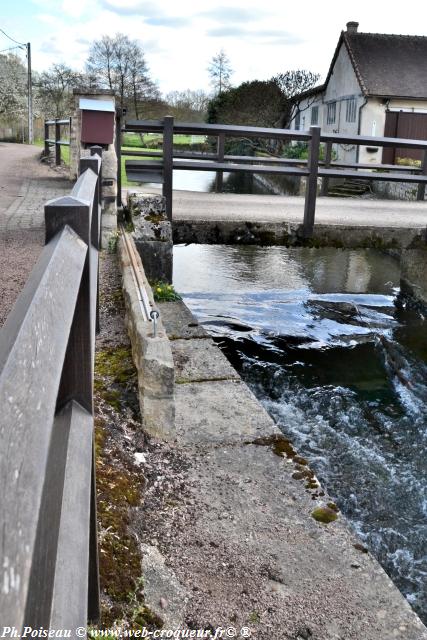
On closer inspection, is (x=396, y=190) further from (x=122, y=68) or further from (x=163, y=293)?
(x=122, y=68)

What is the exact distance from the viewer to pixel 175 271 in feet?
43.6

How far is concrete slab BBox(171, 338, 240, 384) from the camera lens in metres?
4.50

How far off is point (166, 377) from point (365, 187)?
762 inches

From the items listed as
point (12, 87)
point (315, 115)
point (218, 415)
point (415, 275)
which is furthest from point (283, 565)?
point (12, 87)

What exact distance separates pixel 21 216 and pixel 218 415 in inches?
255

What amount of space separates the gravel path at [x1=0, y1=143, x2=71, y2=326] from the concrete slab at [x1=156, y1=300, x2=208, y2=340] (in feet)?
4.12

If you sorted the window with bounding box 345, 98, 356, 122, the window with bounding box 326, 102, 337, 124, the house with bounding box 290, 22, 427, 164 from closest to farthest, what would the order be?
the house with bounding box 290, 22, 427, 164, the window with bounding box 345, 98, 356, 122, the window with bounding box 326, 102, 337, 124

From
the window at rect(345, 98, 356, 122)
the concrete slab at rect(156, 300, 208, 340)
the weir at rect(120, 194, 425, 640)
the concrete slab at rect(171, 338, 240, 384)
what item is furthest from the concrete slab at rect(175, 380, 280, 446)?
the window at rect(345, 98, 356, 122)

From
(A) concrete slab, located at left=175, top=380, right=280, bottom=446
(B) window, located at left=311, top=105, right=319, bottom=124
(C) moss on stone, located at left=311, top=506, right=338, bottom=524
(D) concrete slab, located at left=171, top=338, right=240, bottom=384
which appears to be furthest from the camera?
(B) window, located at left=311, top=105, right=319, bottom=124

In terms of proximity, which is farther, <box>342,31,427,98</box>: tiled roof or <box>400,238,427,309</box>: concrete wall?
<box>342,31,427,98</box>: tiled roof

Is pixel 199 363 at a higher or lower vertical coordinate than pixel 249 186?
lower

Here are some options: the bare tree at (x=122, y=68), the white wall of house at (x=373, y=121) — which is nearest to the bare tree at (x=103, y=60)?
the bare tree at (x=122, y=68)

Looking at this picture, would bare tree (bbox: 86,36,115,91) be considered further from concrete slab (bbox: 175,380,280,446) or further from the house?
concrete slab (bbox: 175,380,280,446)

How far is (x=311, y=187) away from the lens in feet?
26.7
